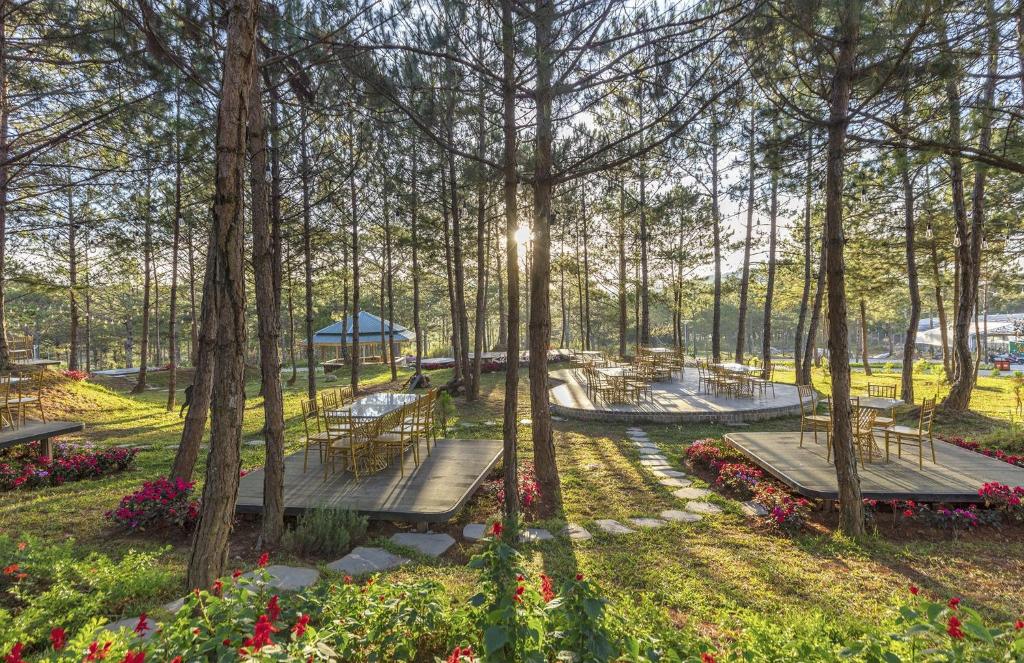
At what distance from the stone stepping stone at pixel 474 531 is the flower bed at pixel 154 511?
253cm

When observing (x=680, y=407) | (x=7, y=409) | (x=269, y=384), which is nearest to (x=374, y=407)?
(x=269, y=384)

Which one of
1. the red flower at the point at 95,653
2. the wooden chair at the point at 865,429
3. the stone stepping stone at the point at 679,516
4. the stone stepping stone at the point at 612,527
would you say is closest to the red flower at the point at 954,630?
the red flower at the point at 95,653

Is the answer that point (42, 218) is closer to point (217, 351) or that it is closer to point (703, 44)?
point (217, 351)

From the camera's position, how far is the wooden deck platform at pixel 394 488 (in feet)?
14.9

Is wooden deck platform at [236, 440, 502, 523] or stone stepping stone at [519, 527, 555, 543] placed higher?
wooden deck platform at [236, 440, 502, 523]

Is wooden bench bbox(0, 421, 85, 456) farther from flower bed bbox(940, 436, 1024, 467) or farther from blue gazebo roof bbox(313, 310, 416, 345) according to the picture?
blue gazebo roof bbox(313, 310, 416, 345)

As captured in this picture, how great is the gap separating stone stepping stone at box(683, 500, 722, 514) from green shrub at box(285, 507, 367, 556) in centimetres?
359

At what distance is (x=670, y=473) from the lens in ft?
21.5

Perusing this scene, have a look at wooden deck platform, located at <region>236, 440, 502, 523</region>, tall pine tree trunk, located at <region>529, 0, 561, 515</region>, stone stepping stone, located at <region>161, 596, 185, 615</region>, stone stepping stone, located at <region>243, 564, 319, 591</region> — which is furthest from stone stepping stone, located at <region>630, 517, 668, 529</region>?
stone stepping stone, located at <region>161, 596, 185, 615</region>

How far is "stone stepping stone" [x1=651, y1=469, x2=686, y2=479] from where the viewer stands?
21.1 ft

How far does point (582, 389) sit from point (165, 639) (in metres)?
12.3

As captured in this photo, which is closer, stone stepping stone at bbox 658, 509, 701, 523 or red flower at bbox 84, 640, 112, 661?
red flower at bbox 84, 640, 112, 661

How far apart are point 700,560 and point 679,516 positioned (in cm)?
112

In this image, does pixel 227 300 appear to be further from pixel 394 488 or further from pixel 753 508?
pixel 753 508
